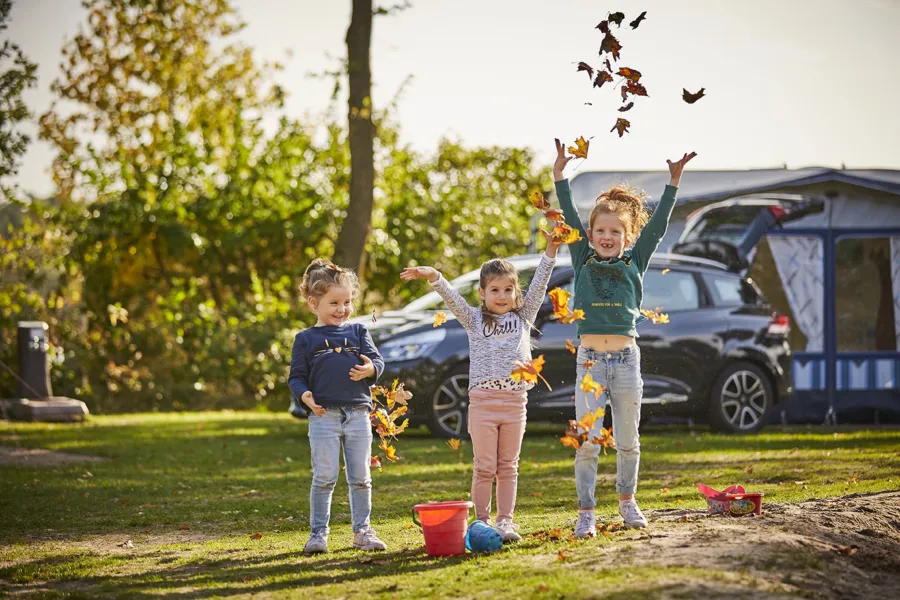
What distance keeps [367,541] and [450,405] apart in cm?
571

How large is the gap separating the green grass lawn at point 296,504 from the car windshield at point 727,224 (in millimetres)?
2341

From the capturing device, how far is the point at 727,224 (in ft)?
44.8

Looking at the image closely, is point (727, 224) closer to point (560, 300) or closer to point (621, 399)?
point (621, 399)

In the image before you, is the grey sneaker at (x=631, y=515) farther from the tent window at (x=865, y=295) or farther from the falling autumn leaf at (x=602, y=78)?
the tent window at (x=865, y=295)

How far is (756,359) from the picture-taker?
490 inches

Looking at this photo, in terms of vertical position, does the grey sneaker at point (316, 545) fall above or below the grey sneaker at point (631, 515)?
below

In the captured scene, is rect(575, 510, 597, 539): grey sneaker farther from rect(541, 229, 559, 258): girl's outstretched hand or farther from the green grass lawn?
rect(541, 229, 559, 258): girl's outstretched hand

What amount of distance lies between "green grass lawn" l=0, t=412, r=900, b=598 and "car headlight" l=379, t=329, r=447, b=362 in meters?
0.91

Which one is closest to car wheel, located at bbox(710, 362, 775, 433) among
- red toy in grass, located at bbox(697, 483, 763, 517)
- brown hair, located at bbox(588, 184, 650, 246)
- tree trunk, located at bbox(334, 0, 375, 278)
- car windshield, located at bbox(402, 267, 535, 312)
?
car windshield, located at bbox(402, 267, 535, 312)

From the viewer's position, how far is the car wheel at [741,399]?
12406 mm

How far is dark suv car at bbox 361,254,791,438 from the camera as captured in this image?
452 inches

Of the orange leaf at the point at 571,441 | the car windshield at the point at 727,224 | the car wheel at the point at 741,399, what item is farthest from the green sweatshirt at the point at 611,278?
the car windshield at the point at 727,224

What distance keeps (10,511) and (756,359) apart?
790 centimetres

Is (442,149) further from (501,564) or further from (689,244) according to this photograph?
(501,564)
